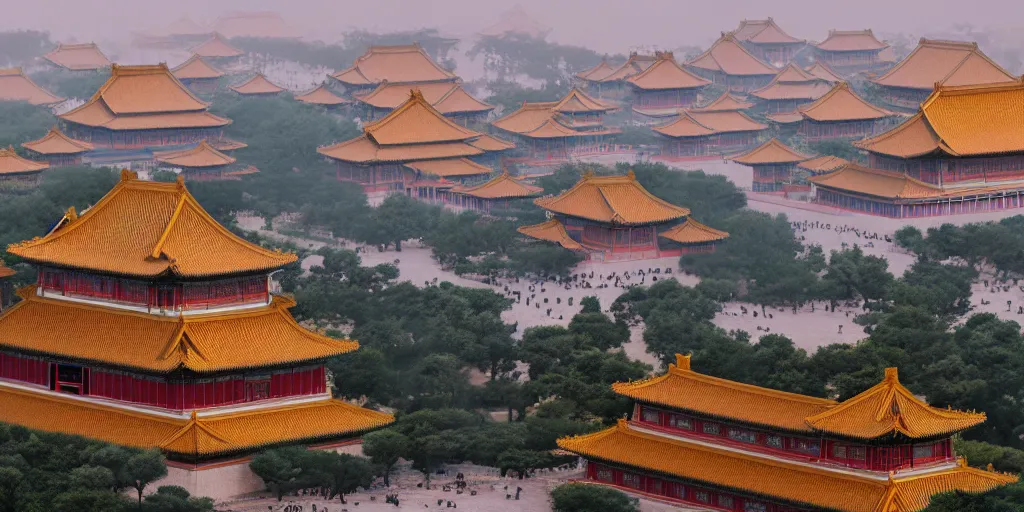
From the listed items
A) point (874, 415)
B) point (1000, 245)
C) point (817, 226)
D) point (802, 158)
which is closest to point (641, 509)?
point (874, 415)

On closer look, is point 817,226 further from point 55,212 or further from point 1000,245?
point 55,212

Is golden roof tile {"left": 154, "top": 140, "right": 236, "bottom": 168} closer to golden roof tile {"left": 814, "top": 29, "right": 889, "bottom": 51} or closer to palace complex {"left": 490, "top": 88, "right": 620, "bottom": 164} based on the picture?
palace complex {"left": 490, "top": 88, "right": 620, "bottom": 164}

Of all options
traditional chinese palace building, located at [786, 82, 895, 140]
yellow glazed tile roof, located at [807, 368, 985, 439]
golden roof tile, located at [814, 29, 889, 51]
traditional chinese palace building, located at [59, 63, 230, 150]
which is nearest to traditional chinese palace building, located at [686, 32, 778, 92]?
golden roof tile, located at [814, 29, 889, 51]

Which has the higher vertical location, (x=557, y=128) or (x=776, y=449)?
(x=557, y=128)

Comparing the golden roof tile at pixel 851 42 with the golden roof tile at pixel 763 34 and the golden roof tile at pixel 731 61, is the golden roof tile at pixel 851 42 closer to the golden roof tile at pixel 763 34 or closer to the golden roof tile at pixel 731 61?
the golden roof tile at pixel 763 34

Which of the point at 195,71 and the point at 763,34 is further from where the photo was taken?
the point at 763,34

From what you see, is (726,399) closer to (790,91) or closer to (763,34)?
(790,91)

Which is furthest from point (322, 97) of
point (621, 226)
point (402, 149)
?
point (621, 226)
